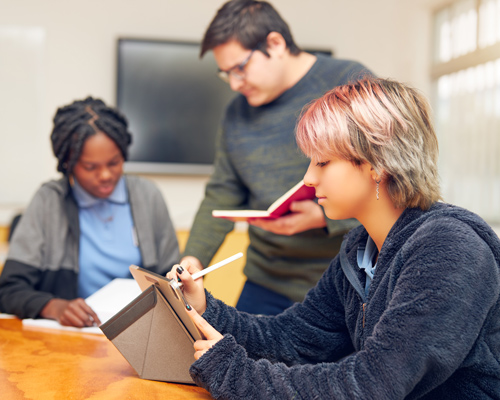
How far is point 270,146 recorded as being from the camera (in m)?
1.73

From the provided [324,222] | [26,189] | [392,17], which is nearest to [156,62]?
[26,189]

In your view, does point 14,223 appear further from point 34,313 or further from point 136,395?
point 136,395

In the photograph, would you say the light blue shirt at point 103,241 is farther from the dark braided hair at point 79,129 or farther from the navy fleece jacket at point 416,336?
the navy fleece jacket at point 416,336

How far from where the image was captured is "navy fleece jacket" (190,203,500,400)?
2.56ft

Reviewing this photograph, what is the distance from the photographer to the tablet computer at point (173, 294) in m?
0.95

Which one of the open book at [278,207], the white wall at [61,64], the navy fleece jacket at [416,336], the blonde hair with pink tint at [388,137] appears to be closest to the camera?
the navy fleece jacket at [416,336]

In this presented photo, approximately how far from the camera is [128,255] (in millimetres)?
2016

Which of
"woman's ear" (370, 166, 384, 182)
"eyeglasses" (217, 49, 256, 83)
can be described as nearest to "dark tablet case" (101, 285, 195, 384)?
"woman's ear" (370, 166, 384, 182)

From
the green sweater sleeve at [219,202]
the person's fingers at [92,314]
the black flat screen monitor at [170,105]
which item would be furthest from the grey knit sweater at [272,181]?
the black flat screen monitor at [170,105]

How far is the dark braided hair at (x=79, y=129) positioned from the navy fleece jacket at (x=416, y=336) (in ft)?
4.07

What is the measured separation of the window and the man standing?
1.94 m

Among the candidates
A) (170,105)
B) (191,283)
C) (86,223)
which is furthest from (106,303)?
(170,105)

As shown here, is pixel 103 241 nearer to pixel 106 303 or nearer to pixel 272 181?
pixel 106 303

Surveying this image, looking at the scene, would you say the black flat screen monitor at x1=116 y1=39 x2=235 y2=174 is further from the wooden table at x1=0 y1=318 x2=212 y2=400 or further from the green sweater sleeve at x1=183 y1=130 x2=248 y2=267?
the wooden table at x1=0 y1=318 x2=212 y2=400
